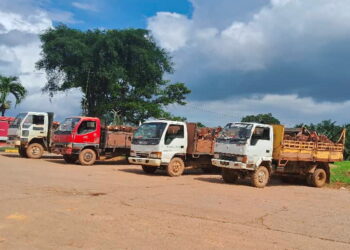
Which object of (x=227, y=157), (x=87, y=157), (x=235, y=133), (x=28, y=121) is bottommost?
(x=87, y=157)

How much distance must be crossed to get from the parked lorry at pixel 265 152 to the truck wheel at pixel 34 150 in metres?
10.6

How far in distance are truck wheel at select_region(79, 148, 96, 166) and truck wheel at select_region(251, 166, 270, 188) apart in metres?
8.26

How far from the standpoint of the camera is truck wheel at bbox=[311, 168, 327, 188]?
→ 1598 centimetres

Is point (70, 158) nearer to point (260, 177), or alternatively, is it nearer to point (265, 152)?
point (260, 177)

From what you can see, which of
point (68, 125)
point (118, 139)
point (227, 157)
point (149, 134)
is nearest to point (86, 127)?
point (68, 125)

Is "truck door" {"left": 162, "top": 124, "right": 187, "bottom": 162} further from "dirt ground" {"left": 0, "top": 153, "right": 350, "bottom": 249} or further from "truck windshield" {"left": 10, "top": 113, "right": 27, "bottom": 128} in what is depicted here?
"truck windshield" {"left": 10, "top": 113, "right": 27, "bottom": 128}

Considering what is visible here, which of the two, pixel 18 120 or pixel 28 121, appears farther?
pixel 18 120

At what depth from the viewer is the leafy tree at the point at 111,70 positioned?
3603 centimetres

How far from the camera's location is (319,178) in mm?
16281

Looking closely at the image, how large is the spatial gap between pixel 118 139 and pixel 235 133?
290 inches

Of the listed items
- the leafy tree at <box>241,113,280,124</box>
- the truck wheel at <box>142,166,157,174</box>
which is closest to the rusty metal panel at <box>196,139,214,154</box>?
the truck wheel at <box>142,166,157,174</box>

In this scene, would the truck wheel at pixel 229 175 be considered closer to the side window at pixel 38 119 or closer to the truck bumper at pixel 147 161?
the truck bumper at pixel 147 161

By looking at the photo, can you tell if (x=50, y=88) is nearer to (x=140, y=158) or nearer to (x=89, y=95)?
(x=89, y=95)

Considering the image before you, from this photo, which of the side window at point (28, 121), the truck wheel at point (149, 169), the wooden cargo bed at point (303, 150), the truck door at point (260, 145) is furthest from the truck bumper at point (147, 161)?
the side window at point (28, 121)
